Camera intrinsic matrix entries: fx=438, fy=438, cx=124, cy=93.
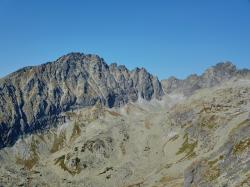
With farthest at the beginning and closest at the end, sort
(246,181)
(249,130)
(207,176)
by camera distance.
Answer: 1. (249,130)
2. (207,176)
3. (246,181)

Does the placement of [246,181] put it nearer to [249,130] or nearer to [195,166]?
[195,166]

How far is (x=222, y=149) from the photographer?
188m

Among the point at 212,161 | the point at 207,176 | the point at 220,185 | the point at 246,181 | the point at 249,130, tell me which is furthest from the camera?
the point at 249,130

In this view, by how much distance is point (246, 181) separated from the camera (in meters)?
108

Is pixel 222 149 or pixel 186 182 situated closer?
pixel 186 182

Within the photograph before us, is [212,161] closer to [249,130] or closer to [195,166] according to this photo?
[195,166]

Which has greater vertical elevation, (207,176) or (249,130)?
(249,130)

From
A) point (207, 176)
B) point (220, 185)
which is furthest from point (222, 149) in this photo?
point (220, 185)

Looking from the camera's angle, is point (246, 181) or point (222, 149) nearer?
point (246, 181)

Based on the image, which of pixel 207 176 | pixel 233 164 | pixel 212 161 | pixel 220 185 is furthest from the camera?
pixel 212 161

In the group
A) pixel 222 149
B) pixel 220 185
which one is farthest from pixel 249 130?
pixel 220 185

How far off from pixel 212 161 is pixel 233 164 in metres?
29.6

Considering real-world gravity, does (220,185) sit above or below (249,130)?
below

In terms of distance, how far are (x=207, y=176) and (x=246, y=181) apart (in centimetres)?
3999
